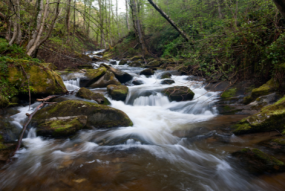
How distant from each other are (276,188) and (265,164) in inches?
13.3

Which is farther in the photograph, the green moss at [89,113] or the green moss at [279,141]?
the green moss at [89,113]

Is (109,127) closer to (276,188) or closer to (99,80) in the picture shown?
(276,188)

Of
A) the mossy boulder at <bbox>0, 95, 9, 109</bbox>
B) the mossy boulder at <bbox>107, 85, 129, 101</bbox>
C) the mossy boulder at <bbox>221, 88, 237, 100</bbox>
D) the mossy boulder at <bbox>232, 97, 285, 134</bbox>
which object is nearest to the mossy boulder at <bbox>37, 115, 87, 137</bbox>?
the mossy boulder at <bbox>0, 95, 9, 109</bbox>

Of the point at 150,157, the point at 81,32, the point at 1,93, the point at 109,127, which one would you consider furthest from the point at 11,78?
the point at 81,32

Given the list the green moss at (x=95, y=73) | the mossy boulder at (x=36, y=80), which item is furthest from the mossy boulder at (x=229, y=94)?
the mossy boulder at (x=36, y=80)

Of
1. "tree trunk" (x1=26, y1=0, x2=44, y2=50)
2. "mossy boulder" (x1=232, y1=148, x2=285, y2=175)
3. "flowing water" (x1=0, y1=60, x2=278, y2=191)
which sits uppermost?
"tree trunk" (x1=26, y1=0, x2=44, y2=50)

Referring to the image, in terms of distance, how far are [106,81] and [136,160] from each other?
6.70 meters

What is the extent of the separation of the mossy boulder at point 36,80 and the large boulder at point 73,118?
4.70 feet

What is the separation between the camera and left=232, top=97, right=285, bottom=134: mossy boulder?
11.0ft

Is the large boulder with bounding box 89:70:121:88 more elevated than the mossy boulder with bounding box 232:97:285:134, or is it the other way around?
the large boulder with bounding box 89:70:121:88

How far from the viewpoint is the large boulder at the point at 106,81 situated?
29.2ft

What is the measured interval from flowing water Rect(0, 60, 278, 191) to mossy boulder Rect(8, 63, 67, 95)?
32.9 inches

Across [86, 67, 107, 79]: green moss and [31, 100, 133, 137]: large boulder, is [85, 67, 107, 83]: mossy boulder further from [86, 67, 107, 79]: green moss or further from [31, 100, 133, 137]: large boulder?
[31, 100, 133, 137]: large boulder

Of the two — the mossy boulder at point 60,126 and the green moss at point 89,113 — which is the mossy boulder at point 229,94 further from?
Result: the mossy boulder at point 60,126
